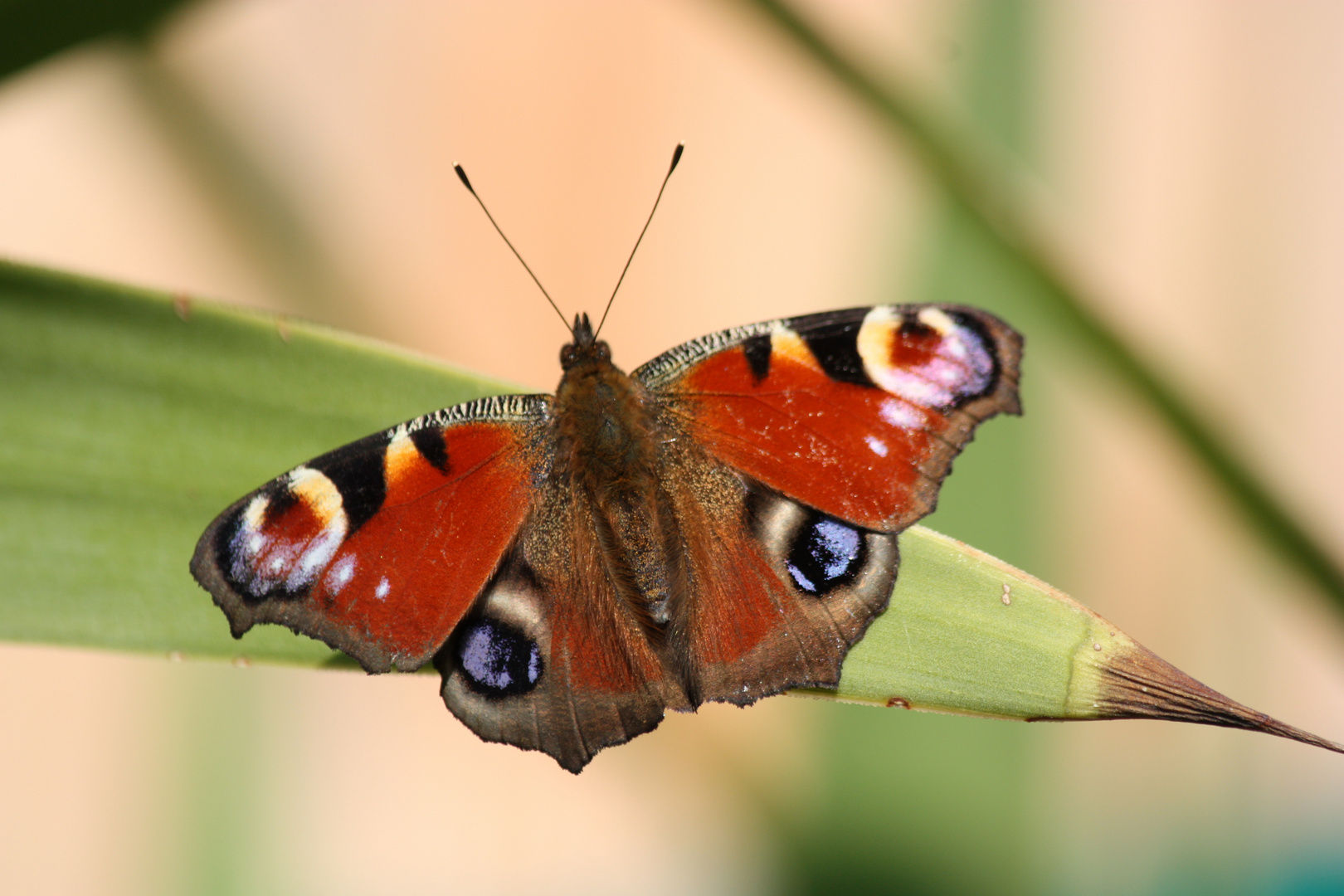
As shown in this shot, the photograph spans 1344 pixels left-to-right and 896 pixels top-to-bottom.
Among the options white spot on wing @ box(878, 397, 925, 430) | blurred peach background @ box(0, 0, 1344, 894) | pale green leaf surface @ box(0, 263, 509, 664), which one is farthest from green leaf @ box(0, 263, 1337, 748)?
blurred peach background @ box(0, 0, 1344, 894)

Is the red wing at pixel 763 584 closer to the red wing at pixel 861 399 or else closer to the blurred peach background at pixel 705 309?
the red wing at pixel 861 399

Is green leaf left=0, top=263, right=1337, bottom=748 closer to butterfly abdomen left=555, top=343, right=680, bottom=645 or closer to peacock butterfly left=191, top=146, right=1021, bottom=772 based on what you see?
peacock butterfly left=191, top=146, right=1021, bottom=772

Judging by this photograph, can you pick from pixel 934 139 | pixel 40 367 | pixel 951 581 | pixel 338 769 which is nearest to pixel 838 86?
pixel 934 139

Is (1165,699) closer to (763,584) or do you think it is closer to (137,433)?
(763,584)

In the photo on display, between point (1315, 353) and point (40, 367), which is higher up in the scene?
point (1315, 353)

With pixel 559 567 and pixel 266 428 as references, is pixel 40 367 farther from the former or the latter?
pixel 559 567

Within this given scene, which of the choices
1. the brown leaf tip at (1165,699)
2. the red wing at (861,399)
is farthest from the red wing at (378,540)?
the brown leaf tip at (1165,699)
